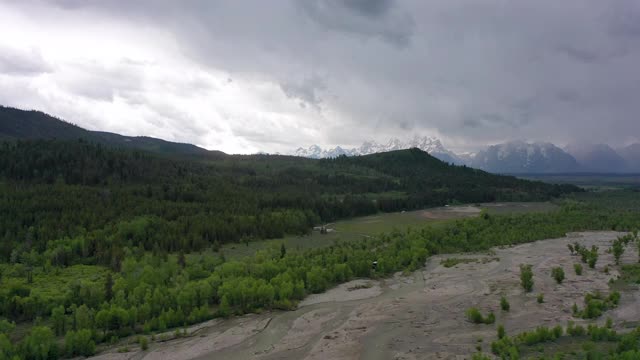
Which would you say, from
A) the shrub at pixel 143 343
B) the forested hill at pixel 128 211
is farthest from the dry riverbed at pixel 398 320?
the forested hill at pixel 128 211

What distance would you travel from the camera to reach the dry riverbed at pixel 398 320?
169 feet

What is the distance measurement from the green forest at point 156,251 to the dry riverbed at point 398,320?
16.1 feet

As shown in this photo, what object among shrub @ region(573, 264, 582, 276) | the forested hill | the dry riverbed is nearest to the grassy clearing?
the forested hill

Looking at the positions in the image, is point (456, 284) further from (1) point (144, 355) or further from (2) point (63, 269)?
(2) point (63, 269)

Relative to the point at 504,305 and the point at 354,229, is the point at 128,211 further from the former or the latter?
the point at 504,305

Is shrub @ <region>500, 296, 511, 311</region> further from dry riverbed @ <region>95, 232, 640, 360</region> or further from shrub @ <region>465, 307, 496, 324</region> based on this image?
shrub @ <region>465, 307, 496, 324</region>

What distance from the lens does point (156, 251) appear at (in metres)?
105

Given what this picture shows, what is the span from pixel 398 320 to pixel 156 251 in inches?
2550

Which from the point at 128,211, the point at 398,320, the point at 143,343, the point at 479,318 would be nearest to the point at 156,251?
the point at 128,211

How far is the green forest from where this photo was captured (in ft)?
208

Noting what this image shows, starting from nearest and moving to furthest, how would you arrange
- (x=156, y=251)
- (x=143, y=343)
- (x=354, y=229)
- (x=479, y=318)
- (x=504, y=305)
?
1. (x=143, y=343)
2. (x=479, y=318)
3. (x=504, y=305)
4. (x=156, y=251)
5. (x=354, y=229)

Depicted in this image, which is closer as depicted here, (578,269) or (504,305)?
(504,305)

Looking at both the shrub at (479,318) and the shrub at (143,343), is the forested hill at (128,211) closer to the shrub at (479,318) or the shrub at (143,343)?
the shrub at (143,343)

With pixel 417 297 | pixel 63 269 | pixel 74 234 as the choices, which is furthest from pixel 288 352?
pixel 74 234
